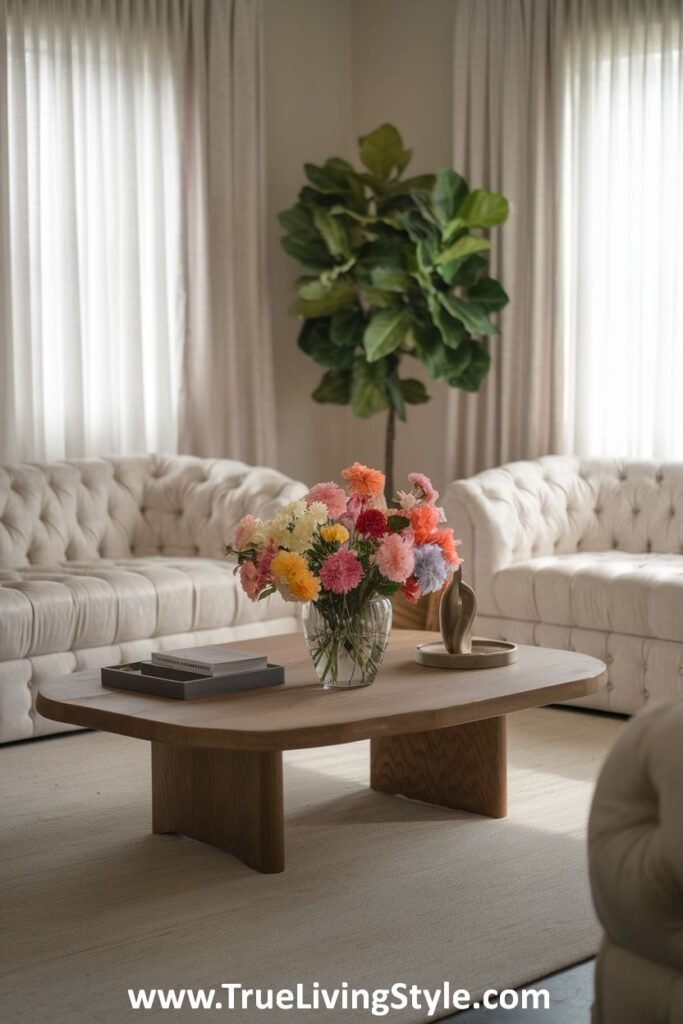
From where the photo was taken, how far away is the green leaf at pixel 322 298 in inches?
234

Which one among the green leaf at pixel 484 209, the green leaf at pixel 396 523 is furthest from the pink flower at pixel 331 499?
the green leaf at pixel 484 209

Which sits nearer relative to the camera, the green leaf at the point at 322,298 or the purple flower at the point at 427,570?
the purple flower at the point at 427,570

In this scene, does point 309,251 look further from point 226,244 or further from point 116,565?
point 116,565

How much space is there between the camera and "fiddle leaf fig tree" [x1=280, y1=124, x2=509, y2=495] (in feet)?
19.0

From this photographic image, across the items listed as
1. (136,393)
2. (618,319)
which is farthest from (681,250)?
(136,393)

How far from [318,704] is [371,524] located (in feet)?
1.41

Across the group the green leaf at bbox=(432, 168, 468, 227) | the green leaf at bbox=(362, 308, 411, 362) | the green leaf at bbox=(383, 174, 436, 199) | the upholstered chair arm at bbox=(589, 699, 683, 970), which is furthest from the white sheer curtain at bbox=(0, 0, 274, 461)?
the upholstered chair arm at bbox=(589, 699, 683, 970)

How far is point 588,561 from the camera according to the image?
494 cm

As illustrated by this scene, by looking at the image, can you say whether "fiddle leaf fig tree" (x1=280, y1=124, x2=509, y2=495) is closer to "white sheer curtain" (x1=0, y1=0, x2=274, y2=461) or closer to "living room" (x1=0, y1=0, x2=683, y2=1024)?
"living room" (x1=0, y1=0, x2=683, y2=1024)

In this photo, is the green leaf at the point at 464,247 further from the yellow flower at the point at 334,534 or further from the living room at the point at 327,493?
the yellow flower at the point at 334,534

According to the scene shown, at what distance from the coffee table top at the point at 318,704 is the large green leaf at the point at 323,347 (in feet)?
9.19

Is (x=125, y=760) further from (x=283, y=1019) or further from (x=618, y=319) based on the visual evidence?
(x=618, y=319)

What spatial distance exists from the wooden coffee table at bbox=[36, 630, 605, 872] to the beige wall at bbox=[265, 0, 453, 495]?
10.1ft

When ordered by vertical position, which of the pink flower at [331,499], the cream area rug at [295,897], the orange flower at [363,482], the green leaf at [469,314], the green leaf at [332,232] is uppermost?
the green leaf at [332,232]
